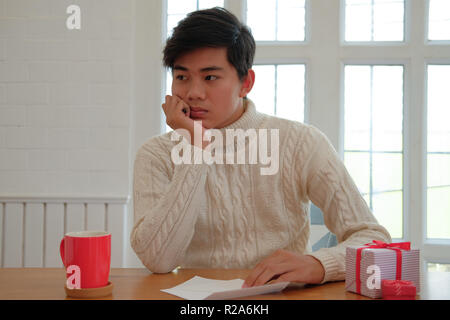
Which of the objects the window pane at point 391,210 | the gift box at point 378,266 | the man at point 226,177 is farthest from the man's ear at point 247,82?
the window pane at point 391,210

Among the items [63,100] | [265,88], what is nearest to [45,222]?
[63,100]

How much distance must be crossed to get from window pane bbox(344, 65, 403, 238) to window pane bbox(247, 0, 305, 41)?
40cm

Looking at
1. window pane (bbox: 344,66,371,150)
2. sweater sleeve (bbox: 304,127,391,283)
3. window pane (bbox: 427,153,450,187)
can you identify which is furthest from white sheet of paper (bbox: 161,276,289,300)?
window pane (bbox: 427,153,450,187)

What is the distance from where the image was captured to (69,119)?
273 cm

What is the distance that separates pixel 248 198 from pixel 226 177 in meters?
0.09

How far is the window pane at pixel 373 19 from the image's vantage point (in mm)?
2846

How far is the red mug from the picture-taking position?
891 mm

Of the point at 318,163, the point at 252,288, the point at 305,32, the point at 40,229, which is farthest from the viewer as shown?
the point at 305,32

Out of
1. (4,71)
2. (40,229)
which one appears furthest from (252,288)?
(4,71)

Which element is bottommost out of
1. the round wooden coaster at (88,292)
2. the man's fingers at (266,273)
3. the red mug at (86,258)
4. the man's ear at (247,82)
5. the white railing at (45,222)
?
the white railing at (45,222)

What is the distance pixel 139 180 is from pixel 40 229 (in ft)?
5.06

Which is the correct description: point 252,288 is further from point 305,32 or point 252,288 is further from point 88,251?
point 305,32

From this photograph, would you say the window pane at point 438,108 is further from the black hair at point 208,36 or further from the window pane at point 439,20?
the black hair at point 208,36

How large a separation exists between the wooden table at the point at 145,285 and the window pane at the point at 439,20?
6.91 feet
